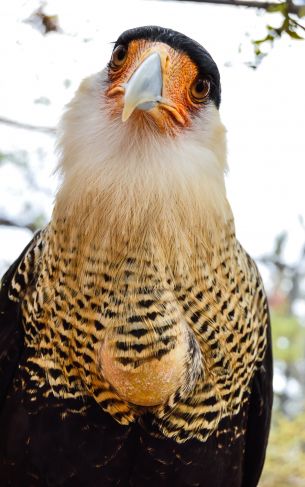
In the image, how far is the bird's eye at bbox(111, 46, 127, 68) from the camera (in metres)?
2.73

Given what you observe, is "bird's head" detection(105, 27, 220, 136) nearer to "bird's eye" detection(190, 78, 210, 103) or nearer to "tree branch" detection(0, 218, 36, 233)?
"bird's eye" detection(190, 78, 210, 103)

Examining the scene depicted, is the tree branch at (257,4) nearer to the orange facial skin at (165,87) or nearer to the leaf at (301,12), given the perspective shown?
the leaf at (301,12)

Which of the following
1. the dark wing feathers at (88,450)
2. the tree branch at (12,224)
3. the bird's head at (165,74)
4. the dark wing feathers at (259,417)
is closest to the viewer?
the bird's head at (165,74)

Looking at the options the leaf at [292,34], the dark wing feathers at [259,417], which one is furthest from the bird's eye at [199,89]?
the dark wing feathers at [259,417]

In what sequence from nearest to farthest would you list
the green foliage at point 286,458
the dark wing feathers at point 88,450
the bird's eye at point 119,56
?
the bird's eye at point 119,56 < the dark wing feathers at point 88,450 < the green foliage at point 286,458

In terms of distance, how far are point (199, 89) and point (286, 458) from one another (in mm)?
3319

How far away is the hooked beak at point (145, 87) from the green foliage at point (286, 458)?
3376 mm

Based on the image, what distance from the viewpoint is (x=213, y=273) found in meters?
2.88

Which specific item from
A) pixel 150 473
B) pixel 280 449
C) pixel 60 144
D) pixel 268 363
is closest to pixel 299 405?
pixel 280 449

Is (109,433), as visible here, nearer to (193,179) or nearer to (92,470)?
(92,470)

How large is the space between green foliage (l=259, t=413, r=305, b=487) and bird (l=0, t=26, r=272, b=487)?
81.1 inches

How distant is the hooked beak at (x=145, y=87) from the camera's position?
2361 millimetres

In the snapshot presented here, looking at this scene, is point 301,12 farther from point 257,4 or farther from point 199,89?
point 199,89

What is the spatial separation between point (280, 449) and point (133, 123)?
3411 millimetres
